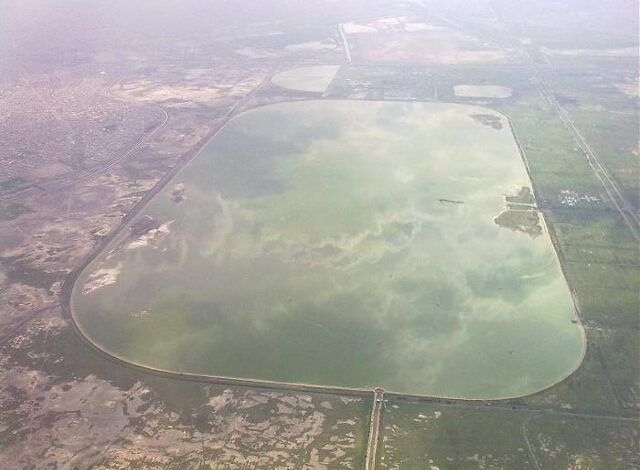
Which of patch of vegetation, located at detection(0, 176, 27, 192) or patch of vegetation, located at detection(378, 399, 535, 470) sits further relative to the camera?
patch of vegetation, located at detection(0, 176, 27, 192)

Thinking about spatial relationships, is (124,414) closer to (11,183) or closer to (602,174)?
(11,183)

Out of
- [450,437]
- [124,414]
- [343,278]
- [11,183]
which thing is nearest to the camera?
[450,437]

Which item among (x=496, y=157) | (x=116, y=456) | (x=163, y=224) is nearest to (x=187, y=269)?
(x=163, y=224)

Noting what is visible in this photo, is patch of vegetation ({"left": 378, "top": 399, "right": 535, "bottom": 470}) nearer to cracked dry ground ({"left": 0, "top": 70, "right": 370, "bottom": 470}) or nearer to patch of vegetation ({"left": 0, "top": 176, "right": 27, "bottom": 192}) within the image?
cracked dry ground ({"left": 0, "top": 70, "right": 370, "bottom": 470})

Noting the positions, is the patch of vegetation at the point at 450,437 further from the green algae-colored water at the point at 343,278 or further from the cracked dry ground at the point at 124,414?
the cracked dry ground at the point at 124,414

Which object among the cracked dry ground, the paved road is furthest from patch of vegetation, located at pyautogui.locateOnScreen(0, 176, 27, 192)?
the paved road

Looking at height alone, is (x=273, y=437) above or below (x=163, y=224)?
below

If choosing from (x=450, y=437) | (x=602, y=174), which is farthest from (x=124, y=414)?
(x=602, y=174)

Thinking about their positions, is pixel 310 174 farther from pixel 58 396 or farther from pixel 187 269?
pixel 58 396
